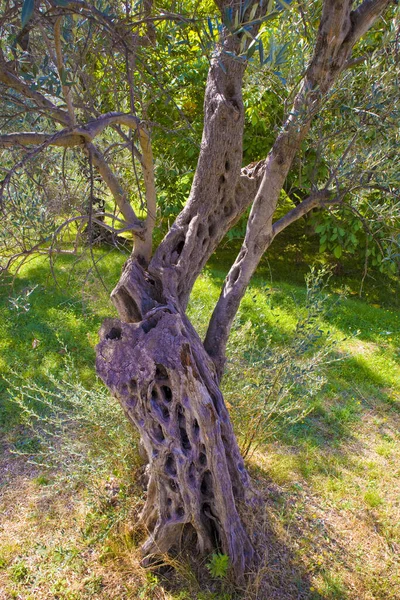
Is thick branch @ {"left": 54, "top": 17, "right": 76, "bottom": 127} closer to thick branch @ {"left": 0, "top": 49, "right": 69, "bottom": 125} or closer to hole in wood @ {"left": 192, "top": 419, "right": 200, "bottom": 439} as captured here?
thick branch @ {"left": 0, "top": 49, "right": 69, "bottom": 125}

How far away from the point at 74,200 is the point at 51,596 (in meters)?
2.77

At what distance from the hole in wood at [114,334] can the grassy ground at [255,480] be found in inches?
15.8

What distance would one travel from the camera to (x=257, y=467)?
3871 millimetres

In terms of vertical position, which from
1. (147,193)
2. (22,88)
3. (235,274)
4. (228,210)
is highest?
(22,88)

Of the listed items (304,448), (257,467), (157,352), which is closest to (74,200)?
(157,352)

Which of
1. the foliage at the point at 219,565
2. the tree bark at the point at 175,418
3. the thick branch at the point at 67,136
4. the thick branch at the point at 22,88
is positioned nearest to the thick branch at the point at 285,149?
the tree bark at the point at 175,418

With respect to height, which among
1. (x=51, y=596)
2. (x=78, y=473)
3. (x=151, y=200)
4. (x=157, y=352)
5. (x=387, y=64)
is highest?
(x=387, y=64)

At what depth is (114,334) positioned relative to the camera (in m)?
2.62

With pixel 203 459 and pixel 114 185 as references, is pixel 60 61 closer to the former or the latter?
pixel 114 185

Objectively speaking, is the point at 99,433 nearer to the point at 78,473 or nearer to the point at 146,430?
the point at 78,473

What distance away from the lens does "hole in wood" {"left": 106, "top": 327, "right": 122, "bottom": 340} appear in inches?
102

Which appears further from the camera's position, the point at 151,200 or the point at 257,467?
the point at 257,467

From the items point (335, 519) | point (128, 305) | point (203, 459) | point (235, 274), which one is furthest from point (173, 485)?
point (335, 519)

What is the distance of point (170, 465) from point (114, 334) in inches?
32.8
